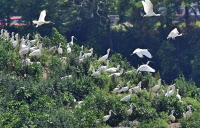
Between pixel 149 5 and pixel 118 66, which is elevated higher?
pixel 149 5

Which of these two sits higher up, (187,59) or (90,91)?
(90,91)

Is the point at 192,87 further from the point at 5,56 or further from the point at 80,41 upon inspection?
the point at 80,41

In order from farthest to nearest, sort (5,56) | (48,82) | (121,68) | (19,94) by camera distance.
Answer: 1. (121,68)
2. (5,56)
3. (48,82)
4. (19,94)

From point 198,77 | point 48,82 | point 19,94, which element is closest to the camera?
point 19,94

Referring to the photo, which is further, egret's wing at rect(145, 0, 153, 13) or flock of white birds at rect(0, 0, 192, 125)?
egret's wing at rect(145, 0, 153, 13)

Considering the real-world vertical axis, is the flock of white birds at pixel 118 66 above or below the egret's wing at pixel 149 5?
below

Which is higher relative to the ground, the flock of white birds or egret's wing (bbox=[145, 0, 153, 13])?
egret's wing (bbox=[145, 0, 153, 13])

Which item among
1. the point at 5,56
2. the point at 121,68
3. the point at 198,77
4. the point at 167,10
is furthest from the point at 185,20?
the point at 5,56

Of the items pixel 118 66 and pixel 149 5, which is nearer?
pixel 149 5

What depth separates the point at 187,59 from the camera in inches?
1645

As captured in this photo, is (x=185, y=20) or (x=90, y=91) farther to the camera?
(x=185, y=20)

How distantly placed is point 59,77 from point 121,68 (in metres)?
3.66

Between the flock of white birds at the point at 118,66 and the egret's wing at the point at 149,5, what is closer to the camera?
the flock of white birds at the point at 118,66

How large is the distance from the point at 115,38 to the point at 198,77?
7.33 metres
